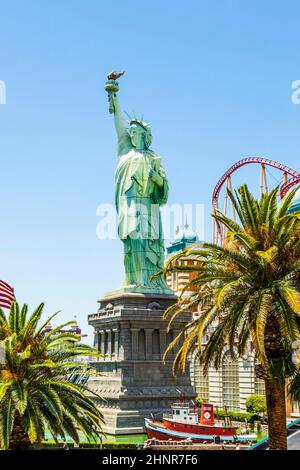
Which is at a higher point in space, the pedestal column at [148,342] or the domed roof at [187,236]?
the domed roof at [187,236]

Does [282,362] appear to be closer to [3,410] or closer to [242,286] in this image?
[242,286]

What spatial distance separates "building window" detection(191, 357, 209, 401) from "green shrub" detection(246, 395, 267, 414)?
25.5 feet

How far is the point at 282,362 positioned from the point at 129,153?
3466 centimetres

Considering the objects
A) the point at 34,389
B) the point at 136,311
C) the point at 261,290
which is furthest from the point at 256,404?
the point at 261,290

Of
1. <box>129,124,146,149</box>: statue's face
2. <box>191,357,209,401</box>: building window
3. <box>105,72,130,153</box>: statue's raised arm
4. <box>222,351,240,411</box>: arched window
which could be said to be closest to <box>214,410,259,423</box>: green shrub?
<box>222,351,240,411</box>: arched window

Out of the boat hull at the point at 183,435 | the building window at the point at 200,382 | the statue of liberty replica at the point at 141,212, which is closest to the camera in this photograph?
the boat hull at the point at 183,435

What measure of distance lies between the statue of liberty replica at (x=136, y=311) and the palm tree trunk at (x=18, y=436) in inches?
849

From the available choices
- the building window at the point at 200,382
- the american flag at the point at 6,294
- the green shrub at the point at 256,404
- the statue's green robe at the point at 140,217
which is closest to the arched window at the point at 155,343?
the statue's green robe at the point at 140,217

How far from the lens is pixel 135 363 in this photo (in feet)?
143

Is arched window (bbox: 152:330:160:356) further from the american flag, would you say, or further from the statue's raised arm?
the american flag

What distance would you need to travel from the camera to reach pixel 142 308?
148ft

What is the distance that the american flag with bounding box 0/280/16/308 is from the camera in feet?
85.3

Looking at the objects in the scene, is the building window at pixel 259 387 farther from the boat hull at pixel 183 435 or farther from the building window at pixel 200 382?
the boat hull at pixel 183 435

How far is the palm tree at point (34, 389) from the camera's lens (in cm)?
1842
